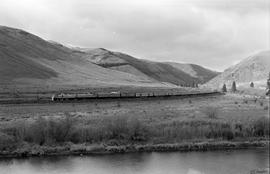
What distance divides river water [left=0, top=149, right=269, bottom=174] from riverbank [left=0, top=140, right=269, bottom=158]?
1124mm

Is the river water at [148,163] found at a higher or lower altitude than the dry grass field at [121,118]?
lower

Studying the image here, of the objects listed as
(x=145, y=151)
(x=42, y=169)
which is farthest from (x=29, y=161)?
(x=145, y=151)

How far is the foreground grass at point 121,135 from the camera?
134ft

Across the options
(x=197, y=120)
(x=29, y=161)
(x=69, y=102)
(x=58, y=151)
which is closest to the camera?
(x=29, y=161)

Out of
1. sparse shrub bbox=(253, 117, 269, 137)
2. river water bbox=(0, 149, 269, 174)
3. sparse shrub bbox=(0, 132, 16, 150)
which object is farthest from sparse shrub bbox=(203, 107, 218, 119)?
sparse shrub bbox=(0, 132, 16, 150)

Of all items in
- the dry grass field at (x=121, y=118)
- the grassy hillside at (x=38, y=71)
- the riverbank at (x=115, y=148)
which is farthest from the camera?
the grassy hillside at (x=38, y=71)

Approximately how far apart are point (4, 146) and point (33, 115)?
12176 millimetres

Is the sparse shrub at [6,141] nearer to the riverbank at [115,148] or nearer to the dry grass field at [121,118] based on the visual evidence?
the riverbank at [115,148]

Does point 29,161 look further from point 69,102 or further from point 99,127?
point 69,102

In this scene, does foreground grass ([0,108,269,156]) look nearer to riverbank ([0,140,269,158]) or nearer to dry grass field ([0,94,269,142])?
riverbank ([0,140,269,158])

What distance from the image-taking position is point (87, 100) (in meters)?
70.9

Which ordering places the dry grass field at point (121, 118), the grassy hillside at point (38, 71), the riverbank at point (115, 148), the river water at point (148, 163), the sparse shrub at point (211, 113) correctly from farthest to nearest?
the grassy hillside at point (38, 71), the sparse shrub at point (211, 113), the dry grass field at point (121, 118), the riverbank at point (115, 148), the river water at point (148, 163)

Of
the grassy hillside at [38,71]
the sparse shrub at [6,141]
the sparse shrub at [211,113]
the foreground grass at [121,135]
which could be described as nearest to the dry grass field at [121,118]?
the sparse shrub at [211,113]

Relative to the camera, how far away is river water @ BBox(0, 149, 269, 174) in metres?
34.9
